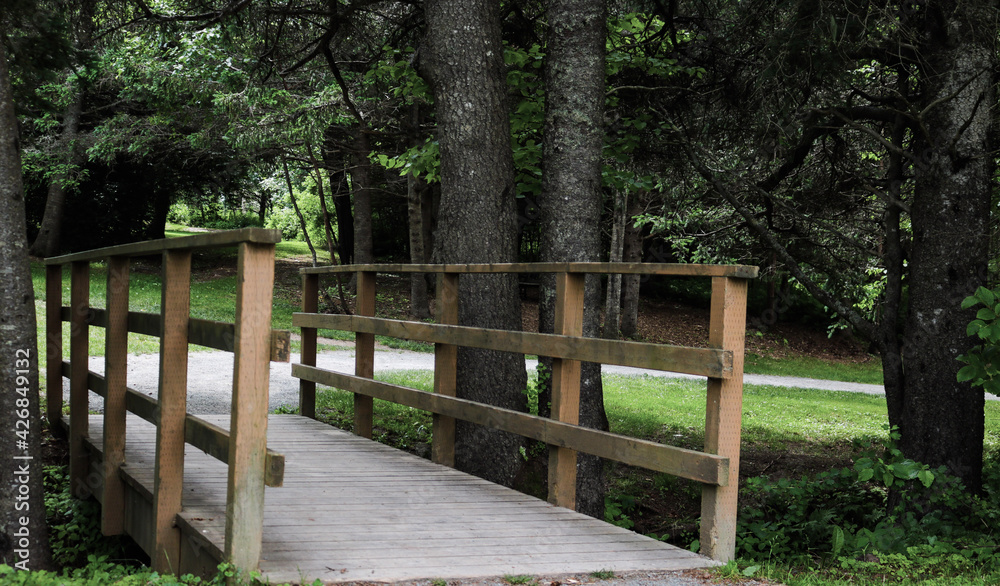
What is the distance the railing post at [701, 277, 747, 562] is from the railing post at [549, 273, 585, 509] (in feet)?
3.21

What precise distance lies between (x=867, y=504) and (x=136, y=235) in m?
28.5

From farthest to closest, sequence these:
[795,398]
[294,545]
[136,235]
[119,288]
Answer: [136,235], [795,398], [119,288], [294,545]

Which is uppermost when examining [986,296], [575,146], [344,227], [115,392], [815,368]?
[575,146]

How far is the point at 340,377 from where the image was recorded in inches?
275

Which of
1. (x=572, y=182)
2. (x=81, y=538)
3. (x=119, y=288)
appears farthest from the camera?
(x=572, y=182)

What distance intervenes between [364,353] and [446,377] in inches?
46.1

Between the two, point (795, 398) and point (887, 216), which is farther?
point (795, 398)

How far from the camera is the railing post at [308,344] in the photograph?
7.60 m

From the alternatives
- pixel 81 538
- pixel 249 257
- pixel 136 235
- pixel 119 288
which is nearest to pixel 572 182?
pixel 119 288

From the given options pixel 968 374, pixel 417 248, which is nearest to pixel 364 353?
pixel 968 374

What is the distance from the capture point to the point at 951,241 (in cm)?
608

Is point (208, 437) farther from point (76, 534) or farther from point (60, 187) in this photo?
point (60, 187)

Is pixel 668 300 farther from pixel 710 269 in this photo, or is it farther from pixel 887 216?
pixel 710 269

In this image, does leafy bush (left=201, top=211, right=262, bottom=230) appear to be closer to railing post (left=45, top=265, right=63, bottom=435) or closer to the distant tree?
railing post (left=45, top=265, right=63, bottom=435)
